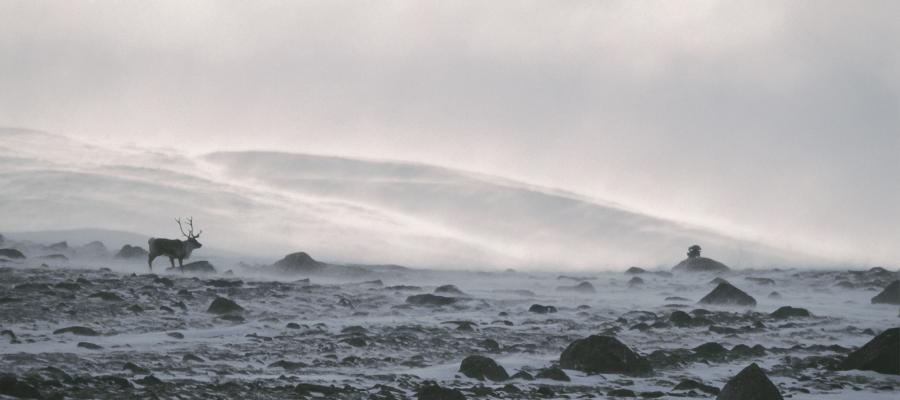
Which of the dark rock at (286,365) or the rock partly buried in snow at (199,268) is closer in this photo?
the dark rock at (286,365)

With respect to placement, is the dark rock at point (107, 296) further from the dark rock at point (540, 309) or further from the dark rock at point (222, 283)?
the dark rock at point (540, 309)

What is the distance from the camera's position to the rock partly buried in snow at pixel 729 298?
130ft

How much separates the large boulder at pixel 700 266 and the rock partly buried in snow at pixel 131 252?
28.7 metres

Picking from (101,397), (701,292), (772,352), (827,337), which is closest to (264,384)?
(101,397)

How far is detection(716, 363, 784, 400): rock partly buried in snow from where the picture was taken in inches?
717

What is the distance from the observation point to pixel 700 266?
59.2 meters

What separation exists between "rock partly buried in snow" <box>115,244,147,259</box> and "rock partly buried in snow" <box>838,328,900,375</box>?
3764 cm

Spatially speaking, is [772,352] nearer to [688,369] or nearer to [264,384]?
[688,369]

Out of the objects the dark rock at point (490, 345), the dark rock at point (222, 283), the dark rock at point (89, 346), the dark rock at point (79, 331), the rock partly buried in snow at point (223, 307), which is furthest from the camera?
the dark rock at point (222, 283)

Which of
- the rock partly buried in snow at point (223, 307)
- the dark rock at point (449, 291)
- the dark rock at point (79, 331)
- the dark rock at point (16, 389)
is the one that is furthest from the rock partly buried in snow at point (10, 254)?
the dark rock at point (16, 389)

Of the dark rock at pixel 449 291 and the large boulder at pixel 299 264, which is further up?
the large boulder at pixel 299 264

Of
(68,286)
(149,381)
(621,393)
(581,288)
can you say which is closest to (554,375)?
(621,393)

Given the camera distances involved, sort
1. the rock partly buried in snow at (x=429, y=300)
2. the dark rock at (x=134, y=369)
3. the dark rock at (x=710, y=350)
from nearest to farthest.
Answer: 1. the dark rock at (x=134, y=369)
2. the dark rock at (x=710, y=350)
3. the rock partly buried in snow at (x=429, y=300)

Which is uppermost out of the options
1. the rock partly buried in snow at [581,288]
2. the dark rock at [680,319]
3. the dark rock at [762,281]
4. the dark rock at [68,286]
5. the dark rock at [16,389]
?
the dark rock at [762,281]
